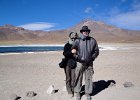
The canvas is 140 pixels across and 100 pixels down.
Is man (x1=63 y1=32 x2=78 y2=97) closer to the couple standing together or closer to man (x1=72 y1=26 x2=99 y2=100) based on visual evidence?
the couple standing together

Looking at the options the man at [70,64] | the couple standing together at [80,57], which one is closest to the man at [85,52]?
the couple standing together at [80,57]

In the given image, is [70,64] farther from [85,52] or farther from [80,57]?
[85,52]

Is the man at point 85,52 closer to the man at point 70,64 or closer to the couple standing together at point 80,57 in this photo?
the couple standing together at point 80,57

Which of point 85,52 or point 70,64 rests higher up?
point 85,52

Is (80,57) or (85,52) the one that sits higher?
(85,52)

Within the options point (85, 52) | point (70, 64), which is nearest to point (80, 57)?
point (85, 52)

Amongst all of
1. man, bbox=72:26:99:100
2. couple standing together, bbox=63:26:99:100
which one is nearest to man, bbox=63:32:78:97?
couple standing together, bbox=63:26:99:100

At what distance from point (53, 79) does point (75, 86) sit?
12.2ft

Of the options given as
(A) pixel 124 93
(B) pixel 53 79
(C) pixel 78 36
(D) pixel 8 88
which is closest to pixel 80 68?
(C) pixel 78 36

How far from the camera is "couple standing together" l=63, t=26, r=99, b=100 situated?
6.77 meters

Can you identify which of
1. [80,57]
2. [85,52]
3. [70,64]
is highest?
[85,52]

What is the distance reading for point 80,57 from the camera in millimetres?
6805

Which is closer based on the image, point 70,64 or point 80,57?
point 80,57

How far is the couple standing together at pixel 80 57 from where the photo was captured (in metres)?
6.77
